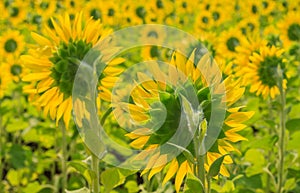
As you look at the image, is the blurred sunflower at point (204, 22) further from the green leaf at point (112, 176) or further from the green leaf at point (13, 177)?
the green leaf at point (112, 176)

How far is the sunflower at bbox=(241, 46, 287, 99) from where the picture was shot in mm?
2285

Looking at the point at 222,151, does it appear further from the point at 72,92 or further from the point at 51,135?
the point at 51,135

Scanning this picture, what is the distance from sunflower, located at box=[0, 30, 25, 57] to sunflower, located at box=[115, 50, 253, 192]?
10.4 feet

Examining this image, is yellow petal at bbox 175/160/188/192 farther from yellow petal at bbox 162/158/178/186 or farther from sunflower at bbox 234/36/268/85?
sunflower at bbox 234/36/268/85

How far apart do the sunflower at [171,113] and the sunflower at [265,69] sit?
1.08 meters

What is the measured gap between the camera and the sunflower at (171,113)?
1146 millimetres

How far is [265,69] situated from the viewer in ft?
7.47

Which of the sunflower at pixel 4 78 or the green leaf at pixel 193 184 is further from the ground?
the sunflower at pixel 4 78

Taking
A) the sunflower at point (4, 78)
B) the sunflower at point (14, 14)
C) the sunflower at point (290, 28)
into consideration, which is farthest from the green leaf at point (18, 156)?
the sunflower at point (14, 14)

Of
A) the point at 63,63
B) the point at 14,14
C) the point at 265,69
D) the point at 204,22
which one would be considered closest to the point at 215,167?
the point at 63,63

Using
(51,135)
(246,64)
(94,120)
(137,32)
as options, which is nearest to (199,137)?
(94,120)

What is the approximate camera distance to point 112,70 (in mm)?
1504

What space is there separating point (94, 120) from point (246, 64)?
1.26m

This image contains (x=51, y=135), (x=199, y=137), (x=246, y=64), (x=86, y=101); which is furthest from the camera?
(x=51, y=135)
